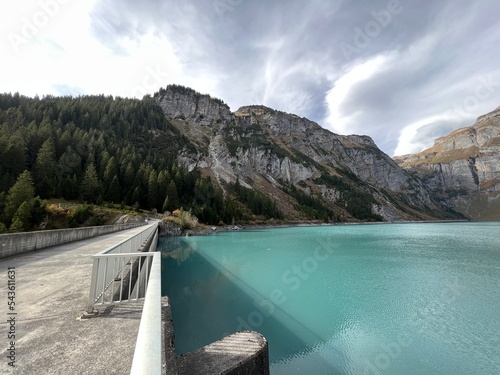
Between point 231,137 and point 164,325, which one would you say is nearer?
point 164,325

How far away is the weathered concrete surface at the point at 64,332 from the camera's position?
11.8 ft

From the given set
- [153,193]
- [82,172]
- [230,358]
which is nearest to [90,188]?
[82,172]

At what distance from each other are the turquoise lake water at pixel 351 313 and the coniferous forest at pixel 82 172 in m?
35.1

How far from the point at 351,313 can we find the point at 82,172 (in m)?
81.8

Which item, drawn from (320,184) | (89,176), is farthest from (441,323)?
(320,184)

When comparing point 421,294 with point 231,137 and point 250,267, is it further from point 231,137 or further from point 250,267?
point 231,137

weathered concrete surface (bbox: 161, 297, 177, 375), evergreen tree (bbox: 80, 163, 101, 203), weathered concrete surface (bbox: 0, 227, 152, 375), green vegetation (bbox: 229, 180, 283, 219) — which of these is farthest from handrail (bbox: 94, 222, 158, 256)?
green vegetation (bbox: 229, 180, 283, 219)

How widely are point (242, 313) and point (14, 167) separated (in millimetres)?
71162

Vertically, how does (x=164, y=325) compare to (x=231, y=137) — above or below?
below

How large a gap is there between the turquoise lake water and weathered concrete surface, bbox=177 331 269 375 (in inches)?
149

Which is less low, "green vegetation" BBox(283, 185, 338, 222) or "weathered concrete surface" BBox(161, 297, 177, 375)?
"green vegetation" BBox(283, 185, 338, 222)

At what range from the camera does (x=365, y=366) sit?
8.93 metres

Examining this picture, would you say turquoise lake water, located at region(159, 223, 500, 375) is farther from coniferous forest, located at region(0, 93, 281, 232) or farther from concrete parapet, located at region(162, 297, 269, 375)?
coniferous forest, located at region(0, 93, 281, 232)

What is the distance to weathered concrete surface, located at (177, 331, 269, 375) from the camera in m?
4.87
